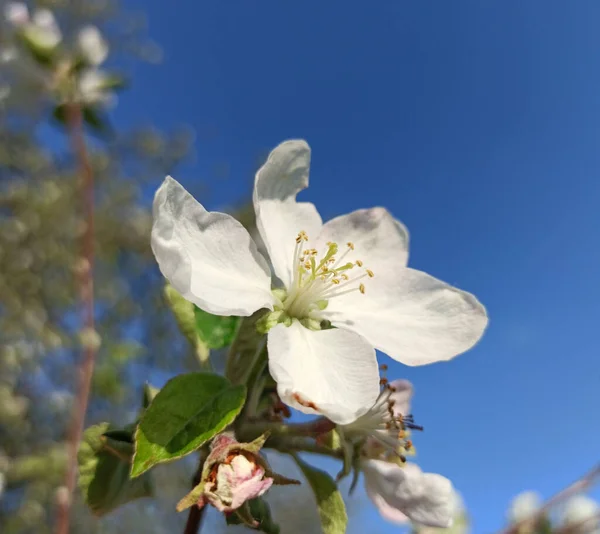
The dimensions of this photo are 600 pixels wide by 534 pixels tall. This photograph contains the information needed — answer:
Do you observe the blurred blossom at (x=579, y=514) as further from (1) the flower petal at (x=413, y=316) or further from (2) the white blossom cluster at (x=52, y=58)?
(2) the white blossom cluster at (x=52, y=58)

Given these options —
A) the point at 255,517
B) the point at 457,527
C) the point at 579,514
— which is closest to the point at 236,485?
the point at 255,517

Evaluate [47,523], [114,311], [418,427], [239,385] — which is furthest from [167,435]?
[114,311]

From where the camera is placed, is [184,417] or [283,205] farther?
[283,205]

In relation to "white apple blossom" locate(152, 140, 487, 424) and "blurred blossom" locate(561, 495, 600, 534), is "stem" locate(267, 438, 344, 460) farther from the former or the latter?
"blurred blossom" locate(561, 495, 600, 534)

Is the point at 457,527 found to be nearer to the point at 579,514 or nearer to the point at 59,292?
the point at 579,514

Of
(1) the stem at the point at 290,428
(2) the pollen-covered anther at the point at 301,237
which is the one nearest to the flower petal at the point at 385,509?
(1) the stem at the point at 290,428

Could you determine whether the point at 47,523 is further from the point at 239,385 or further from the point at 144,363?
the point at 239,385
